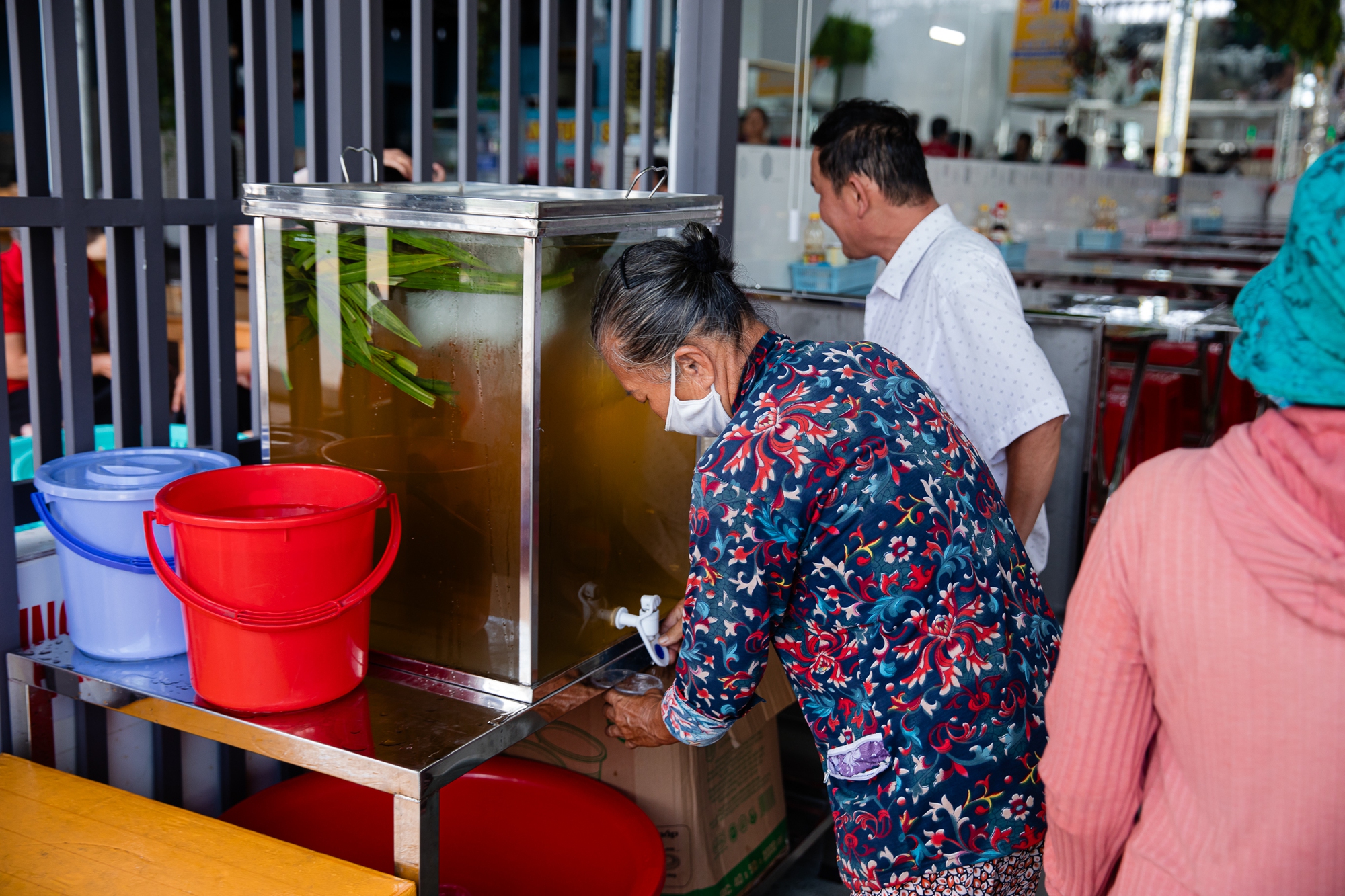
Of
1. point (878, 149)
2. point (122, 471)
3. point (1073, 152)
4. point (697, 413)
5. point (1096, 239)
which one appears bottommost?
point (122, 471)

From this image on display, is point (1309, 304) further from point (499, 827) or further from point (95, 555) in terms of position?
point (499, 827)

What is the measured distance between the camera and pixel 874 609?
141cm

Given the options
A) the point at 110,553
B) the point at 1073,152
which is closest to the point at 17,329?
the point at 110,553

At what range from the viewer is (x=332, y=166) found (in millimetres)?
2037

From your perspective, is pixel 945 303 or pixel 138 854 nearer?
pixel 138 854

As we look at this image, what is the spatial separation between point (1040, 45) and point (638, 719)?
259 inches

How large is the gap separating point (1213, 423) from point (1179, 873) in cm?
486

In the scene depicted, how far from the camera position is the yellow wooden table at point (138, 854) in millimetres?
1365

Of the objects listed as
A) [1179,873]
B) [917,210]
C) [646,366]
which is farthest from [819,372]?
[917,210]

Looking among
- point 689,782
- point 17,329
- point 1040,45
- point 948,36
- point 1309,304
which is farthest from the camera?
point 1040,45

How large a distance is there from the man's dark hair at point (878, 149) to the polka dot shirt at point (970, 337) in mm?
85

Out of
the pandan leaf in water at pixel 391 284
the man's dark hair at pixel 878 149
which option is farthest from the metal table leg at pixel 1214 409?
the pandan leaf in water at pixel 391 284

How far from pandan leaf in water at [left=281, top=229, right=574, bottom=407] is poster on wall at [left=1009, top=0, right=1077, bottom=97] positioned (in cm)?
615

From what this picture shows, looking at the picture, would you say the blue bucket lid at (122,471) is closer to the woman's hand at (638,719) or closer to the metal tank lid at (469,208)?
the metal tank lid at (469,208)
